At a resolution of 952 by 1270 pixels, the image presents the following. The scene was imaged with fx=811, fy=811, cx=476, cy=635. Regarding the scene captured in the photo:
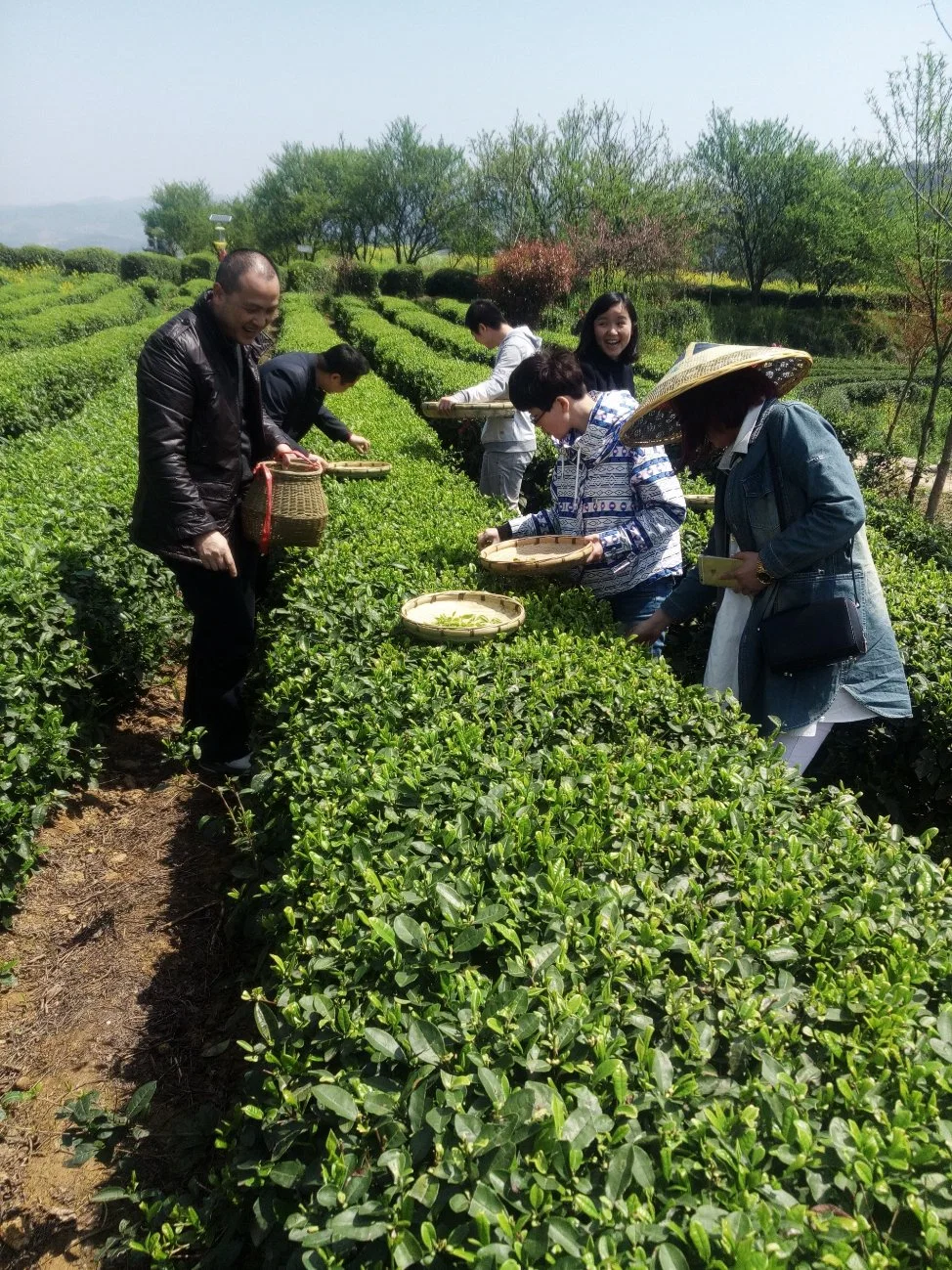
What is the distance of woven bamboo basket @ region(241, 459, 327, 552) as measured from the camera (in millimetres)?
3535

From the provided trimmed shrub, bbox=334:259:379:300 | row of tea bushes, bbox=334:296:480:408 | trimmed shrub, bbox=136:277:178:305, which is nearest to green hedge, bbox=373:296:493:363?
row of tea bushes, bbox=334:296:480:408

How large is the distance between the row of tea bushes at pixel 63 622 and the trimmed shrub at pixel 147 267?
148 ft

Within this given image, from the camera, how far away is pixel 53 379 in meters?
11.4

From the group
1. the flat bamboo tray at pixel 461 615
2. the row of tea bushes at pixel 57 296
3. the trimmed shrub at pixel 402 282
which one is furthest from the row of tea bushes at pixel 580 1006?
the trimmed shrub at pixel 402 282

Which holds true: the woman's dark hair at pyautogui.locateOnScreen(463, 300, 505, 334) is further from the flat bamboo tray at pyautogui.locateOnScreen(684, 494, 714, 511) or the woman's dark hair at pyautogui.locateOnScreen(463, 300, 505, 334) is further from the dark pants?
the dark pants

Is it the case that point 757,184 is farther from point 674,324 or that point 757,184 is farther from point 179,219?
point 179,219

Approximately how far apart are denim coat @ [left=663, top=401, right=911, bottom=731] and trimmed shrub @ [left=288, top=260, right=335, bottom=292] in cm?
Answer: 3983

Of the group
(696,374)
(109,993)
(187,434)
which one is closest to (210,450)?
(187,434)

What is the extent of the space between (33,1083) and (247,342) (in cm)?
288

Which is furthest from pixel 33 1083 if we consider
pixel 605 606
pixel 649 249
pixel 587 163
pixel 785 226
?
pixel 785 226

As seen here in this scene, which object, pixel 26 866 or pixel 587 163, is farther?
pixel 587 163

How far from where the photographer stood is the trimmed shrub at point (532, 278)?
87.1 feet

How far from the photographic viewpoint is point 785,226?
1687 inches

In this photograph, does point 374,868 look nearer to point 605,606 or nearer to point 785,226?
point 605,606
